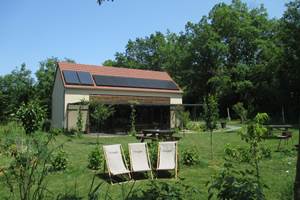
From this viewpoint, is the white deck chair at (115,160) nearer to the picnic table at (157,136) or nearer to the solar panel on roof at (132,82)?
the picnic table at (157,136)

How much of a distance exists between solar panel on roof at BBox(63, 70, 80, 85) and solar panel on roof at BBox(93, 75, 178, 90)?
70.4 inches

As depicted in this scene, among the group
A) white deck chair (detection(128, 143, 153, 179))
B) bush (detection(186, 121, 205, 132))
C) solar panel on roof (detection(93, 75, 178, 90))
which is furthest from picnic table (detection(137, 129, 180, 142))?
solar panel on roof (detection(93, 75, 178, 90))

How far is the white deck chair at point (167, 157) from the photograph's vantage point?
942cm

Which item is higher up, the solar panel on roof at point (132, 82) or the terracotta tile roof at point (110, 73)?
the terracotta tile roof at point (110, 73)

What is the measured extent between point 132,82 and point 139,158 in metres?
23.4

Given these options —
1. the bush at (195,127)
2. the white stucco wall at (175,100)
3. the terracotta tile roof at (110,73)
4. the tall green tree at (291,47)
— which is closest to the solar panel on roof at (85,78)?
the terracotta tile roof at (110,73)

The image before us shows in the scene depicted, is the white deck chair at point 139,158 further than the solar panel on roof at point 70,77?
No

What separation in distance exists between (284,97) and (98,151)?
32.9m

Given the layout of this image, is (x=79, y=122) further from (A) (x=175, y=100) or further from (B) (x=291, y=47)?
(B) (x=291, y=47)

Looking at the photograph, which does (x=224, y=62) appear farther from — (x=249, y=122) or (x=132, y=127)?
(x=249, y=122)

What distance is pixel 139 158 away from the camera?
941 centimetres

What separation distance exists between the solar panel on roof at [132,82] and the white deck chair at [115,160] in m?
20.8

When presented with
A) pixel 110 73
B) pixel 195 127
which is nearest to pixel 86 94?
pixel 110 73

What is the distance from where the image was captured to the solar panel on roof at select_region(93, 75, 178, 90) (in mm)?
30609
